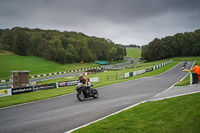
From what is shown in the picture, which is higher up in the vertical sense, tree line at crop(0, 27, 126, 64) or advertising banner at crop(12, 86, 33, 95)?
tree line at crop(0, 27, 126, 64)

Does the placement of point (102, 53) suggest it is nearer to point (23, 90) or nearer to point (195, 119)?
point (23, 90)

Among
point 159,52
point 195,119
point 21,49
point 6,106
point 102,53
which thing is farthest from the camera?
point 102,53

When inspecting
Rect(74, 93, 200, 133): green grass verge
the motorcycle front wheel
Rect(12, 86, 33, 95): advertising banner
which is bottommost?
Rect(12, 86, 33, 95): advertising banner

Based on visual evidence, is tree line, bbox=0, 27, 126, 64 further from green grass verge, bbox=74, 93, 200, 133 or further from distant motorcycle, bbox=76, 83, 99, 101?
green grass verge, bbox=74, 93, 200, 133

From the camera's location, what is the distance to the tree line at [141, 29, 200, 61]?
275 feet

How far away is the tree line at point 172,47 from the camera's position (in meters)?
83.7

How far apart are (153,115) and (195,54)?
90.4 metres

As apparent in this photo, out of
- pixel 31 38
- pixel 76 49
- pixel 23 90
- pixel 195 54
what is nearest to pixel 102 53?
pixel 76 49

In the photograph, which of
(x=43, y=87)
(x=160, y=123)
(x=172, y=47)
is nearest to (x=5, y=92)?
(x=43, y=87)

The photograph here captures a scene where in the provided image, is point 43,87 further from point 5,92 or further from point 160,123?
point 160,123

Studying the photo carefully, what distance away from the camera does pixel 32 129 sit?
648 centimetres

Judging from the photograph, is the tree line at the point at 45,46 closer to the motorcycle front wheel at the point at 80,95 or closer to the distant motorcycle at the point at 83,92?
the distant motorcycle at the point at 83,92

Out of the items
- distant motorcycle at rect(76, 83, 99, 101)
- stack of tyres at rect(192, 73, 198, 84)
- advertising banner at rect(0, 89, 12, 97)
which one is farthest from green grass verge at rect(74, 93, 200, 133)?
advertising banner at rect(0, 89, 12, 97)

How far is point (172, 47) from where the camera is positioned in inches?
3509
